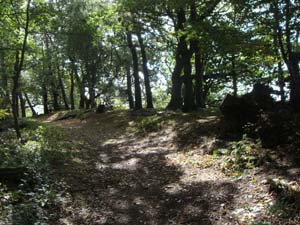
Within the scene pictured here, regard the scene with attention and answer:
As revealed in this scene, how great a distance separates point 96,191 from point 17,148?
3.70 metres

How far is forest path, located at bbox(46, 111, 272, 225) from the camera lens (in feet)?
20.5

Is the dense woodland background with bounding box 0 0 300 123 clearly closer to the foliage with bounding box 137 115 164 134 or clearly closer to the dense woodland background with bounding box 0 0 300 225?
the dense woodland background with bounding box 0 0 300 225

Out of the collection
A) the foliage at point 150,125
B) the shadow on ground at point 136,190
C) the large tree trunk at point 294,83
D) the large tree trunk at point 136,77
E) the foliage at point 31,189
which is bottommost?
the shadow on ground at point 136,190

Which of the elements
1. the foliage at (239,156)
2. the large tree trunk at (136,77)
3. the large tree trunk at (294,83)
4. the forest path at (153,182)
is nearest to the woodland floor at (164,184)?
the forest path at (153,182)

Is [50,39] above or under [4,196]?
above

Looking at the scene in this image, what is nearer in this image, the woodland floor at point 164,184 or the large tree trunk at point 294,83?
the woodland floor at point 164,184

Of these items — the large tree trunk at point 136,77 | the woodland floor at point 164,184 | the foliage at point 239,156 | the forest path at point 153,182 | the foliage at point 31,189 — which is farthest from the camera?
the large tree trunk at point 136,77

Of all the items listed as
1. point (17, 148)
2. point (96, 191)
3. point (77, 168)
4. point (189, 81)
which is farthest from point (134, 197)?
point (189, 81)

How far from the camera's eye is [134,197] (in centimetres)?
725

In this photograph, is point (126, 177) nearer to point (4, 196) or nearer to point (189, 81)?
point (4, 196)

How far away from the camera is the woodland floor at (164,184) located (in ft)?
20.1

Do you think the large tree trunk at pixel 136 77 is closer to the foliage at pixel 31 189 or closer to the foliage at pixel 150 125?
the foliage at pixel 150 125

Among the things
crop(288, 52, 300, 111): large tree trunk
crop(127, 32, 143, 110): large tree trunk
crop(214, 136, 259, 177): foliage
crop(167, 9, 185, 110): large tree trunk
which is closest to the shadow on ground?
crop(214, 136, 259, 177): foliage

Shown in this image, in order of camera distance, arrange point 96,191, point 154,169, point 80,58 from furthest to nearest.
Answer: point 80,58 < point 154,169 < point 96,191
